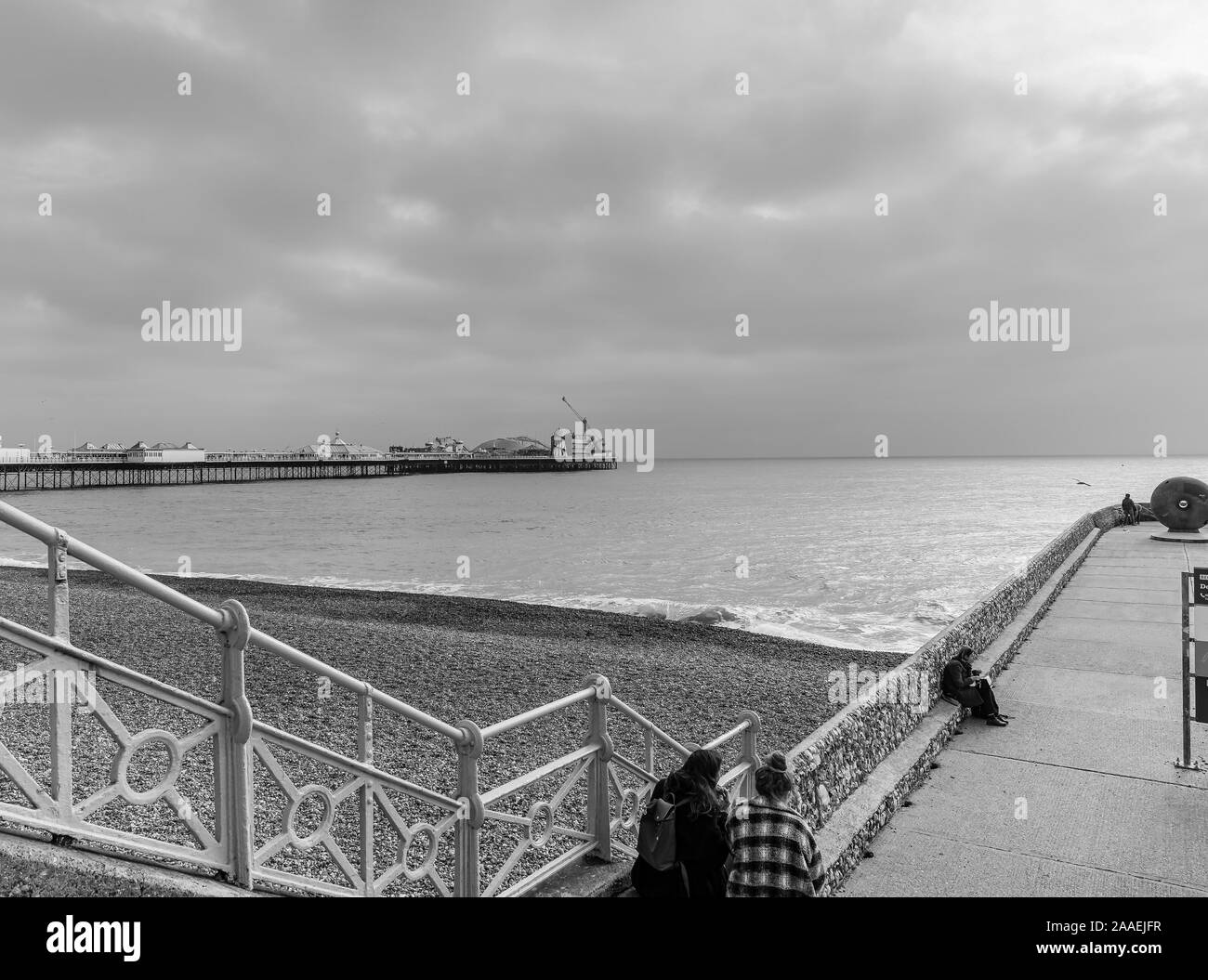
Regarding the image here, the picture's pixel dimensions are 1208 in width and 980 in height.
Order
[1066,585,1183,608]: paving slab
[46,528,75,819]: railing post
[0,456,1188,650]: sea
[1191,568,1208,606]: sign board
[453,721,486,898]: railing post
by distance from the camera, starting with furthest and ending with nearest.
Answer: [0,456,1188,650]: sea < [1066,585,1183,608]: paving slab < [1191,568,1208,606]: sign board < [453,721,486,898]: railing post < [46,528,75,819]: railing post

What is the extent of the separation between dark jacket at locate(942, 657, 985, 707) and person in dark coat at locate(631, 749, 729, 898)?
5.28 metres

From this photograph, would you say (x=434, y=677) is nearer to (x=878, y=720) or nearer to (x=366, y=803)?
(x=878, y=720)

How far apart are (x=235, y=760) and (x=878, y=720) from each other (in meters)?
5.46

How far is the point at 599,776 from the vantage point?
447cm

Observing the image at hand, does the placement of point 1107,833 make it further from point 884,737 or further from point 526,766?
point 526,766

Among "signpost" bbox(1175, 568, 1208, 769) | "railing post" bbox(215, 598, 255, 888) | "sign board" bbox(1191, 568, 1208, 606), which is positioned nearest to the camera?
"railing post" bbox(215, 598, 255, 888)

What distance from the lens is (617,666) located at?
14367mm

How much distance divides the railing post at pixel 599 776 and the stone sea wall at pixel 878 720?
1297mm

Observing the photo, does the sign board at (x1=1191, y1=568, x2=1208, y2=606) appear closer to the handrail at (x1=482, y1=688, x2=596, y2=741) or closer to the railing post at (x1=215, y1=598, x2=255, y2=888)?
the handrail at (x1=482, y1=688, x2=596, y2=741)

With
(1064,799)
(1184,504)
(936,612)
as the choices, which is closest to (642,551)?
(936,612)

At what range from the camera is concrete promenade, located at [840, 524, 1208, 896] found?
4988 mm

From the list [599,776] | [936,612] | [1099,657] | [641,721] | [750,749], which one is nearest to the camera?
[599,776]

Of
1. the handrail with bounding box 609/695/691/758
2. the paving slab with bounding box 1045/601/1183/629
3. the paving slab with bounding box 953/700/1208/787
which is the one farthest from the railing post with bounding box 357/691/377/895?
the paving slab with bounding box 1045/601/1183/629
